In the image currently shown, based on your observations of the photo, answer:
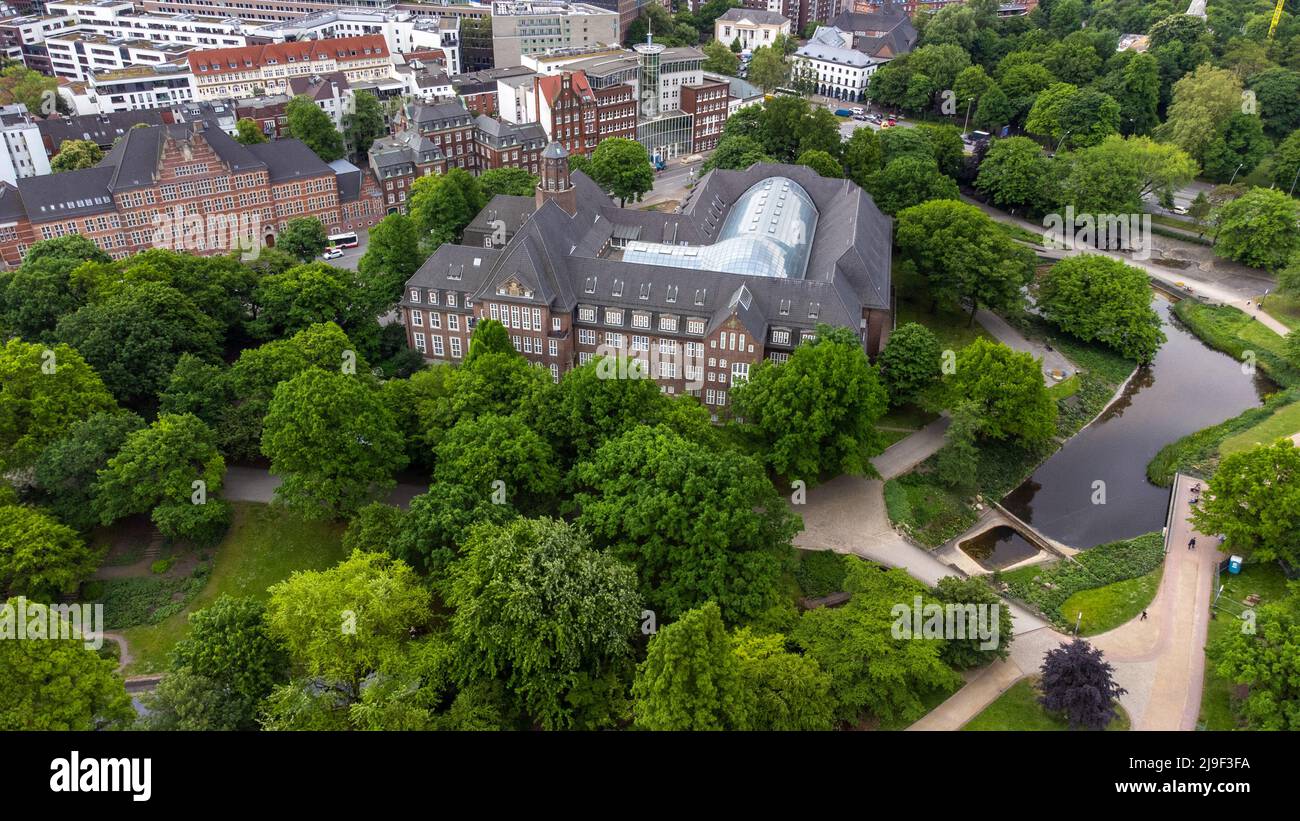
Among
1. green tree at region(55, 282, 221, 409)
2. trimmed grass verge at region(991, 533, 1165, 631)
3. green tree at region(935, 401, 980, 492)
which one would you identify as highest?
green tree at region(55, 282, 221, 409)

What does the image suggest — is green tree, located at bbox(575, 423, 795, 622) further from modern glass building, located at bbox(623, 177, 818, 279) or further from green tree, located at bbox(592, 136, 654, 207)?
green tree, located at bbox(592, 136, 654, 207)

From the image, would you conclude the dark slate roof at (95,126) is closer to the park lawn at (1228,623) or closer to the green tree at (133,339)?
the green tree at (133,339)

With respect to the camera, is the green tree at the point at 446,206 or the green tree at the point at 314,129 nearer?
the green tree at the point at 446,206

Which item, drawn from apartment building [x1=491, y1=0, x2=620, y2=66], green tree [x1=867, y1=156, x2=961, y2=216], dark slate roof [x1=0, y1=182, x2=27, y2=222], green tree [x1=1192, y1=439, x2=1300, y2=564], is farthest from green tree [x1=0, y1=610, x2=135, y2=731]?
apartment building [x1=491, y1=0, x2=620, y2=66]

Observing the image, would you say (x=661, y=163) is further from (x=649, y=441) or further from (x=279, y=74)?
(x=649, y=441)

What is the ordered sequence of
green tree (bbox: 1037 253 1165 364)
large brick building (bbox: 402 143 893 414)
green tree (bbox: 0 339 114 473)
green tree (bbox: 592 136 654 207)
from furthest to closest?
green tree (bbox: 592 136 654 207), green tree (bbox: 1037 253 1165 364), large brick building (bbox: 402 143 893 414), green tree (bbox: 0 339 114 473)

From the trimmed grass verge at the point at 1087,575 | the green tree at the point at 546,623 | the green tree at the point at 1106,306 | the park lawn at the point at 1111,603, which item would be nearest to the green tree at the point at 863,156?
the green tree at the point at 1106,306
